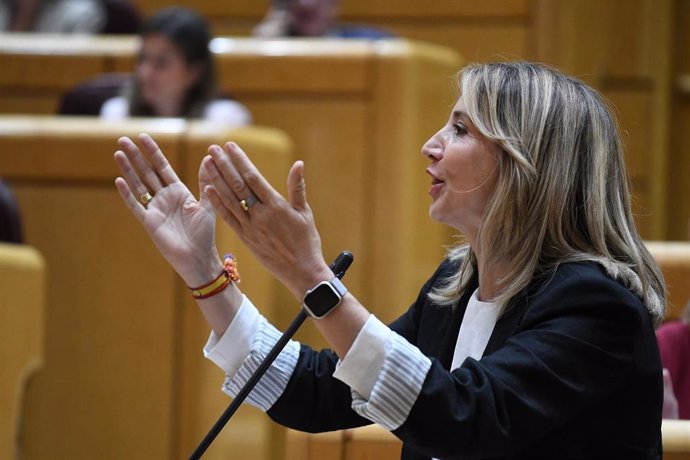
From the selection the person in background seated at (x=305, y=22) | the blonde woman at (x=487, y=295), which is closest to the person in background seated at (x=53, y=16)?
the person in background seated at (x=305, y=22)

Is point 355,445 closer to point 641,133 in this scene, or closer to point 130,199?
point 130,199

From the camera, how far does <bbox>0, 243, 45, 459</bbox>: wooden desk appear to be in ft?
5.81

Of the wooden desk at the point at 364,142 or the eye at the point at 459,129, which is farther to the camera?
the wooden desk at the point at 364,142

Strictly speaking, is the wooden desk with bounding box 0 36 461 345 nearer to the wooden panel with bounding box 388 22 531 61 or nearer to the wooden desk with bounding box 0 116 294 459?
the wooden desk with bounding box 0 116 294 459

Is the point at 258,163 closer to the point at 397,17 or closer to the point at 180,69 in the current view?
the point at 180,69

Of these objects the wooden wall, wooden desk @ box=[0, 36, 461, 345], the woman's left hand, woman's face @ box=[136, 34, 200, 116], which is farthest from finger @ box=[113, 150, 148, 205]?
the wooden wall

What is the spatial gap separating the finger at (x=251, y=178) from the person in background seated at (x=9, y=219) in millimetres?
959

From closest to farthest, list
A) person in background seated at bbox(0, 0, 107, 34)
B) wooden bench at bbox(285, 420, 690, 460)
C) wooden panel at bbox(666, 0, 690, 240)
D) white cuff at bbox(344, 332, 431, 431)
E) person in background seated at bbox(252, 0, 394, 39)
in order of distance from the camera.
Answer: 1. white cuff at bbox(344, 332, 431, 431)
2. wooden bench at bbox(285, 420, 690, 460)
3. person in background seated at bbox(252, 0, 394, 39)
4. person in background seated at bbox(0, 0, 107, 34)
5. wooden panel at bbox(666, 0, 690, 240)

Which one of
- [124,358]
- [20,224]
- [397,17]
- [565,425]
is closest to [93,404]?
[124,358]

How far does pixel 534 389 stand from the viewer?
1.00 meters

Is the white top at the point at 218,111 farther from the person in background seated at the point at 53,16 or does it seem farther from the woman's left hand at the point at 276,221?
the woman's left hand at the point at 276,221

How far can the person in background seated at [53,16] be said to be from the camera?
3.27 metres

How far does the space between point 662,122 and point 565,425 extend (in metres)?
2.55

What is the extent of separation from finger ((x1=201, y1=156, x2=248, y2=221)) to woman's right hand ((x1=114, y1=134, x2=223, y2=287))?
13cm
